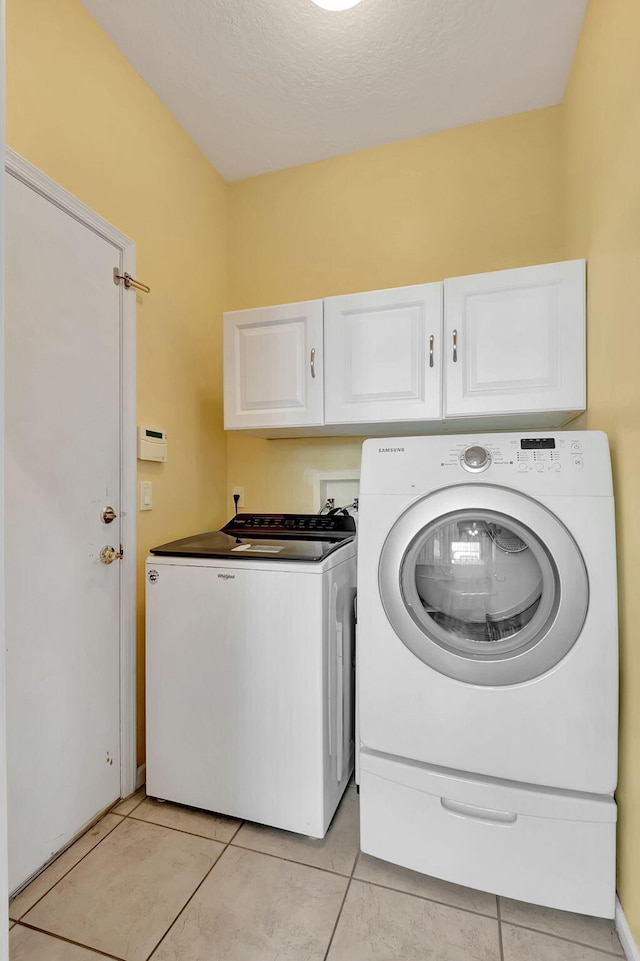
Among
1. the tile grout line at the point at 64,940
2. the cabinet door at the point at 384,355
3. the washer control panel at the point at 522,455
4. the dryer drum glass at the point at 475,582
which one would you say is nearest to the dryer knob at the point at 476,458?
the washer control panel at the point at 522,455

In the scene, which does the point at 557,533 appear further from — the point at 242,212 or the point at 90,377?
the point at 242,212

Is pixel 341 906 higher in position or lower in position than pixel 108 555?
lower

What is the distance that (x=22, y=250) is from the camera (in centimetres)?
126

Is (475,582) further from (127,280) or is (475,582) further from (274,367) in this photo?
(127,280)

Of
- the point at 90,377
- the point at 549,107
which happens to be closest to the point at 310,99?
the point at 549,107

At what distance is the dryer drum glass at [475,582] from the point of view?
1.24m

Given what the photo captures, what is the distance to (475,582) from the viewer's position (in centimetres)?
131

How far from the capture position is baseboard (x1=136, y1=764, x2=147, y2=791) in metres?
1.69

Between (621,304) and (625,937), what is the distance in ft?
5.30

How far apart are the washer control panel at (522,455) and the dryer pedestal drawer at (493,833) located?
2.82 ft

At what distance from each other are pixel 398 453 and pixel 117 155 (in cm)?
155

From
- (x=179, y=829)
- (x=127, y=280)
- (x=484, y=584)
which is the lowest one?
(x=179, y=829)

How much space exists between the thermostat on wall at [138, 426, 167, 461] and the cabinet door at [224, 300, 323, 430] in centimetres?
29

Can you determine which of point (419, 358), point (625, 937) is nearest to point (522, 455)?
point (419, 358)
